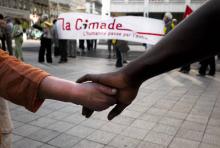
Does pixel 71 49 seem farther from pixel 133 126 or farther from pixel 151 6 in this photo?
pixel 151 6

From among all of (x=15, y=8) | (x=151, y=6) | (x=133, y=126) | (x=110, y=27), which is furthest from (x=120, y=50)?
(x=15, y=8)

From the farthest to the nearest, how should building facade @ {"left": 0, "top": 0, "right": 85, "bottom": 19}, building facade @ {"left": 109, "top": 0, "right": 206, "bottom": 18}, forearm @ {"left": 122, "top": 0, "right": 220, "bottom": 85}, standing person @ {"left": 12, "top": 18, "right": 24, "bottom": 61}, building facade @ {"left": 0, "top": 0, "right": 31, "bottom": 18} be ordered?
1. building facade @ {"left": 0, "top": 0, "right": 85, "bottom": 19}
2. building facade @ {"left": 0, "top": 0, "right": 31, "bottom": 18}
3. building facade @ {"left": 109, "top": 0, "right": 206, "bottom": 18}
4. standing person @ {"left": 12, "top": 18, "right": 24, "bottom": 61}
5. forearm @ {"left": 122, "top": 0, "right": 220, "bottom": 85}

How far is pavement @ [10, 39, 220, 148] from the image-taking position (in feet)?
11.6

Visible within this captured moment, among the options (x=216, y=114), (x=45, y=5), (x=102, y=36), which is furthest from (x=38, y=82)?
(x=45, y=5)

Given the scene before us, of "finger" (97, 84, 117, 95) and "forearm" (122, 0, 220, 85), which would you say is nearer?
"forearm" (122, 0, 220, 85)

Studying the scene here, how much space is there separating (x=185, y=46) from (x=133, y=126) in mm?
3378

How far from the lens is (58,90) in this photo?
108cm

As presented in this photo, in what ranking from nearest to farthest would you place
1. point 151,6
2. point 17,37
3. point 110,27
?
1. point 17,37
2. point 110,27
3. point 151,6

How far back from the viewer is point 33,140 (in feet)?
11.7

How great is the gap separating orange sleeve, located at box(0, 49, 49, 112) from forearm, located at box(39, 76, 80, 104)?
0.08ft

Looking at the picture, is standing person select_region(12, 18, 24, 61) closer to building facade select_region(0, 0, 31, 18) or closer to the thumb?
the thumb

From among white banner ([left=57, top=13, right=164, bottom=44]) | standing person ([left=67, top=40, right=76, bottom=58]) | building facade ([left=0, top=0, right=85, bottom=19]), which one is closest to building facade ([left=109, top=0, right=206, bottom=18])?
building facade ([left=0, top=0, right=85, bottom=19])

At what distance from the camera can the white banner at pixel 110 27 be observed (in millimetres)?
10211

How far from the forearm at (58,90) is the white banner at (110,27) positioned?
930 cm
